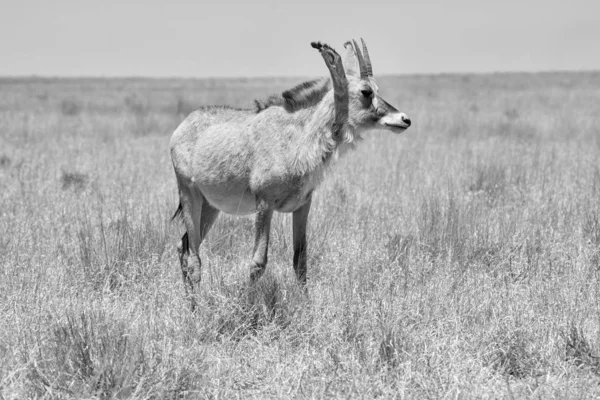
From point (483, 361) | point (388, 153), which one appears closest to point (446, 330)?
→ point (483, 361)

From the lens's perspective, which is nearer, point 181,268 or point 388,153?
point 181,268

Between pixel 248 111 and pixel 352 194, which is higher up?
pixel 248 111

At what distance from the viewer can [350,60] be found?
18.7 feet

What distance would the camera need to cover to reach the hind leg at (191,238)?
558 centimetres

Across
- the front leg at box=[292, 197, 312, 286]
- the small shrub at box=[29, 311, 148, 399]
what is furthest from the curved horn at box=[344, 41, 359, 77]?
the small shrub at box=[29, 311, 148, 399]

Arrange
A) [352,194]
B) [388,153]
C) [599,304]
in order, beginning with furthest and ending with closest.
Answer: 1. [388,153]
2. [352,194]
3. [599,304]

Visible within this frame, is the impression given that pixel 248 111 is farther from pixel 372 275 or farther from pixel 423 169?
pixel 423 169

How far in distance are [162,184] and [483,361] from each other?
678 cm

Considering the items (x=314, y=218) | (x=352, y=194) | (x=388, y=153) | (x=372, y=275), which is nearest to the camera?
(x=372, y=275)

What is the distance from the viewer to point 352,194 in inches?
363

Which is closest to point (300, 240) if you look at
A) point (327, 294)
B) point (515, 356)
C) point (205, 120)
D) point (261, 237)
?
point (261, 237)

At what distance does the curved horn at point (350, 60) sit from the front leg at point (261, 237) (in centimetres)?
148

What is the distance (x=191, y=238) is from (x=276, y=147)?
1206mm

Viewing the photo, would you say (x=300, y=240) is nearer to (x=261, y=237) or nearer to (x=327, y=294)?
(x=261, y=237)
